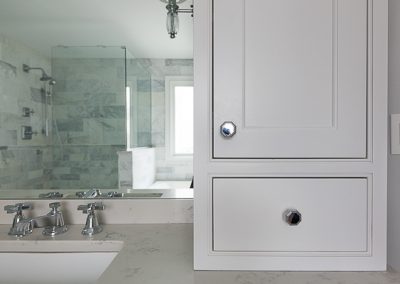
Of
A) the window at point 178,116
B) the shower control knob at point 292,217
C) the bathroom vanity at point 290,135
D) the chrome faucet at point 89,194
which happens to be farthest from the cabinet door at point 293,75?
the chrome faucet at point 89,194

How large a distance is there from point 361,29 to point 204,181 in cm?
53

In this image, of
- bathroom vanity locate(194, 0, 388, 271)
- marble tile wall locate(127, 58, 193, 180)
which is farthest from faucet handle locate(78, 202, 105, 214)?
bathroom vanity locate(194, 0, 388, 271)

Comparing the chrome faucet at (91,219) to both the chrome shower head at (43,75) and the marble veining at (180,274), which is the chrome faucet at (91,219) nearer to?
the marble veining at (180,274)

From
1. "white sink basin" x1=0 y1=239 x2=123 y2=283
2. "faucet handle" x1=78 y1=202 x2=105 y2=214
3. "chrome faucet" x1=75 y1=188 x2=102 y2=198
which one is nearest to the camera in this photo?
"white sink basin" x1=0 y1=239 x2=123 y2=283

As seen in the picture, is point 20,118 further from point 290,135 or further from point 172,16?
point 290,135

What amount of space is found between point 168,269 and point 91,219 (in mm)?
409

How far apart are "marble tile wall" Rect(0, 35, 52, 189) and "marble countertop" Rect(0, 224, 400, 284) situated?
28cm

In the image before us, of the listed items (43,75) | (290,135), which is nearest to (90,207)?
(43,75)

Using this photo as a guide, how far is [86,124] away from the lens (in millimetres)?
1143

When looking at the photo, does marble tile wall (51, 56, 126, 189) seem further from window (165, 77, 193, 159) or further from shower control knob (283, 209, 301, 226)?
shower control knob (283, 209, 301, 226)

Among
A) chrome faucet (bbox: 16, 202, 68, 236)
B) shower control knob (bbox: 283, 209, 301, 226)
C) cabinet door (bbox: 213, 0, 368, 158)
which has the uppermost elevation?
cabinet door (bbox: 213, 0, 368, 158)

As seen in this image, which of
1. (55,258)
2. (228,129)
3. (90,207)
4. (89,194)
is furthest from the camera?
(89,194)

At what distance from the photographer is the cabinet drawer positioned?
663 mm

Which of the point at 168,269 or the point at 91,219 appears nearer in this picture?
the point at 168,269
